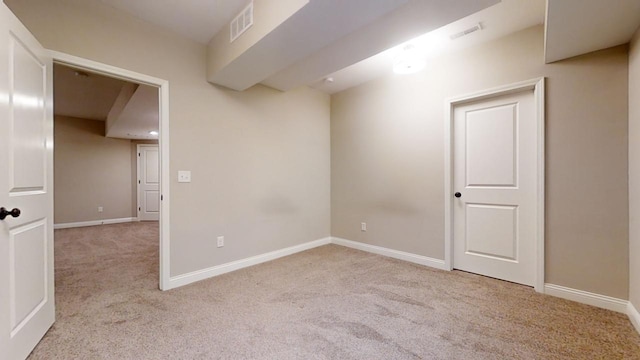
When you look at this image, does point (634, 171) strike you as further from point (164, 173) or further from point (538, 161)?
point (164, 173)

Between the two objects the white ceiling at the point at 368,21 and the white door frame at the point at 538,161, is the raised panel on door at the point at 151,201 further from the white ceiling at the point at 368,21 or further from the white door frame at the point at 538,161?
the white door frame at the point at 538,161

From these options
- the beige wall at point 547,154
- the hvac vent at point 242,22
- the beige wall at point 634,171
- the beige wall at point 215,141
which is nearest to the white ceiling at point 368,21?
the hvac vent at point 242,22

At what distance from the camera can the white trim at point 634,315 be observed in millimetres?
1810

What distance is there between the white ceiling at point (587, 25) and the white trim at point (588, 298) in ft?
6.63

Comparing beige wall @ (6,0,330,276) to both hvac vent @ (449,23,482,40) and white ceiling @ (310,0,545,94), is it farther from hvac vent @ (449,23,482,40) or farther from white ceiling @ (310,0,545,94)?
hvac vent @ (449,23,482,40)

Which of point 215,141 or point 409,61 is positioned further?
point 215,141

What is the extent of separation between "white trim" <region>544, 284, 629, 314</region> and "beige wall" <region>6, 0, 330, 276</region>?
2.79 metres

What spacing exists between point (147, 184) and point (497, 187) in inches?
311

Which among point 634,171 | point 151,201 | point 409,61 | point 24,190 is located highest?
point 409,61

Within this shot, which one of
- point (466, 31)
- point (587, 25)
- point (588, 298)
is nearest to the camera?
point (587, 25)

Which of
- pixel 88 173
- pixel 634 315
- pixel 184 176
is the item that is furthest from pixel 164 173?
pixel 88 173

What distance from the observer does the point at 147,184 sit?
7094mm

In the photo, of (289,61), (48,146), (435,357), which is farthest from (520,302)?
(48,146)

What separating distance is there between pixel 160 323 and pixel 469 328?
7.42ft
